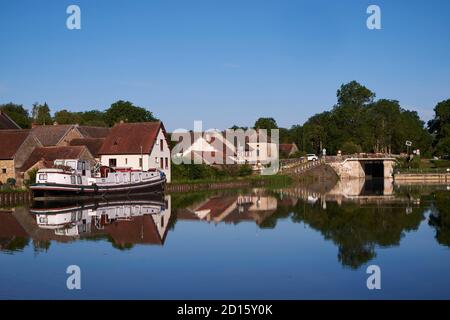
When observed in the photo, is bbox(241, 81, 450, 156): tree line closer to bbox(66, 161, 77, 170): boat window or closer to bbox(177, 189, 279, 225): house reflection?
bbox(177, 189, 279, 225): house reflection

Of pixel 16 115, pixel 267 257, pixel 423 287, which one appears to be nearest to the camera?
pixel 423 287

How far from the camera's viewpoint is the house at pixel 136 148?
5147 cm

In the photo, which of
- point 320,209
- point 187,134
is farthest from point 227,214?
point 187,134

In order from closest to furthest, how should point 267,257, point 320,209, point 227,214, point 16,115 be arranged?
1. point 267,257
2. point 227,214
3. point 320,209
4. point 16,115

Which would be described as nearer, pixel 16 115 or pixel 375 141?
pixel 16 115

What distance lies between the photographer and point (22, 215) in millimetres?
31016

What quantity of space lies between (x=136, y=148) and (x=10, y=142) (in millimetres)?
10140

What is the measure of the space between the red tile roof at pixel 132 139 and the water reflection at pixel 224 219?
29.5ft

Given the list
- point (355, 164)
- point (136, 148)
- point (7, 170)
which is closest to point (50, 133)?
point (136, 148)

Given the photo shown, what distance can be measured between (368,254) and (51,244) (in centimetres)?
1079

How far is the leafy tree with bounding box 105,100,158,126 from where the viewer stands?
86438 mm

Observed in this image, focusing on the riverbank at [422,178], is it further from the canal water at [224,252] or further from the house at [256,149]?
the canal water at [224,252]
